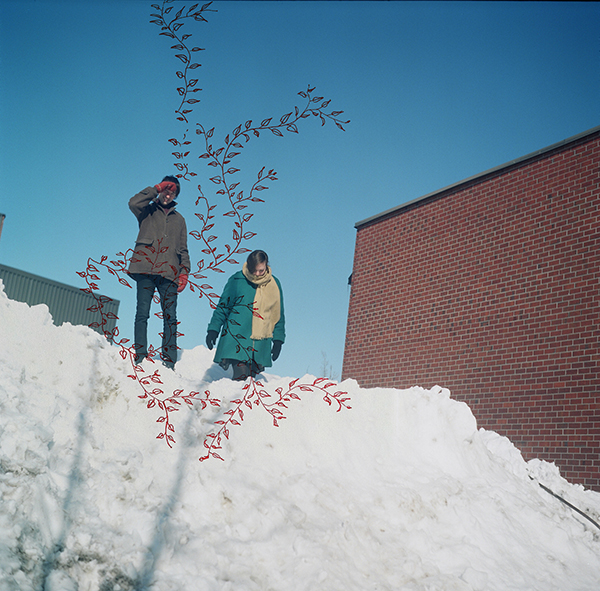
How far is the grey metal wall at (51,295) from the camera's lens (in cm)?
1541

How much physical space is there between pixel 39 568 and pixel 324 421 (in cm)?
285

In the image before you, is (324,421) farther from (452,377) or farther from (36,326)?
(452,377)

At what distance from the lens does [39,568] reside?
277 centimetres

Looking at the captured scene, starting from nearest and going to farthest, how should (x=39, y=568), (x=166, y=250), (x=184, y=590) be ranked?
(x=39, y=568) < (x=184, y=590) < (x=166, y=250)

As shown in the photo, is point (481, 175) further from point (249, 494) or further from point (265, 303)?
point (249, 494)

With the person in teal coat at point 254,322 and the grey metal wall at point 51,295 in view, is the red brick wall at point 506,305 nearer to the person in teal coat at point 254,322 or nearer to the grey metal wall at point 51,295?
the person in teal coat at point 254,322

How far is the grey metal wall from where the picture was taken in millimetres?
15414

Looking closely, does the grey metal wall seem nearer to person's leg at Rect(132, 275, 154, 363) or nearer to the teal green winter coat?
the teal green winter coat

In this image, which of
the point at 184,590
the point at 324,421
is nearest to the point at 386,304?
the point at 324,421

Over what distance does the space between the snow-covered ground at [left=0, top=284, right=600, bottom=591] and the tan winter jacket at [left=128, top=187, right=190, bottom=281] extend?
0.88 m

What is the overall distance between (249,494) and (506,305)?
5.15m

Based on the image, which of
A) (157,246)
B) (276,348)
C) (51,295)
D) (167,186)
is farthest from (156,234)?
(51,295)

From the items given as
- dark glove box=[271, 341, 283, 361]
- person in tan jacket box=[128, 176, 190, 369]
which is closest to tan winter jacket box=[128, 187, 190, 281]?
person in tan jacket box=[128, 176, 190, 369]

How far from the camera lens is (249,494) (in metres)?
3.88
